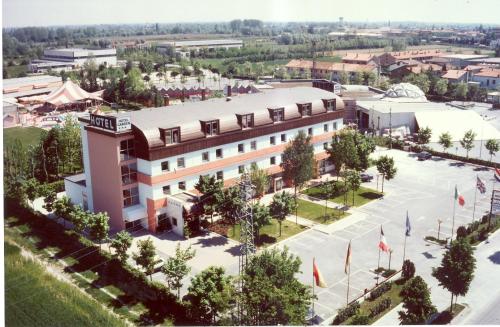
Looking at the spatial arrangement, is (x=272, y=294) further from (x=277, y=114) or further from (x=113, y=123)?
(x=277, y=114)

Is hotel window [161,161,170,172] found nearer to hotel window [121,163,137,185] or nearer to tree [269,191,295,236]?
hotel window [121,163,137,185]

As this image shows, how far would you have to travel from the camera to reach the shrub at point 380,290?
65.7 feet

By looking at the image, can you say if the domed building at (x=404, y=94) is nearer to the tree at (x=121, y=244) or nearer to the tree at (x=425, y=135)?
the tree at (x=425, y=135)

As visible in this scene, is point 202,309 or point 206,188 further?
point 206,188

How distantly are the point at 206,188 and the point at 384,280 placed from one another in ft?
33.0

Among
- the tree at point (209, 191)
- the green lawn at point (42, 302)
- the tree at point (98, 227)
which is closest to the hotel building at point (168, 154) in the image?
the tree at point (209, 191)

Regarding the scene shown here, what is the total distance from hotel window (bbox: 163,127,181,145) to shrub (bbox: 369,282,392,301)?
12.7 metres

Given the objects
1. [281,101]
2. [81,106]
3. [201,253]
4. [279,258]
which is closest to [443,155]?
[281,101]

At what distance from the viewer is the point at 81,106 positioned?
6178 centimetres

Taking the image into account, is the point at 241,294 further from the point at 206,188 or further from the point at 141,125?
the point at 141,125

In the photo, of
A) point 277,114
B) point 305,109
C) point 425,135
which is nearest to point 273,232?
point 277,114

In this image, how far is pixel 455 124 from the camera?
4675 centimetres

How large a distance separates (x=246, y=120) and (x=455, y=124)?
25.7m

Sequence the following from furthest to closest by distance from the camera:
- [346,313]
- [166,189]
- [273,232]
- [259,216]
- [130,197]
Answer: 1. [166,189]
2. [130,197]
3. [273,232]
4. [259,216]
5. [346,313]
